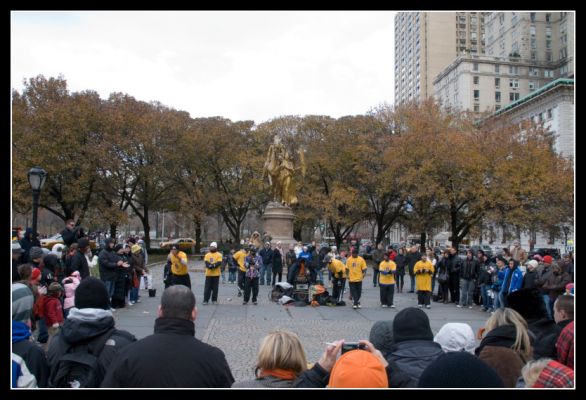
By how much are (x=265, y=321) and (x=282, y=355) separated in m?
9.01

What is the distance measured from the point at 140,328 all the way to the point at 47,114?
94.7 feet

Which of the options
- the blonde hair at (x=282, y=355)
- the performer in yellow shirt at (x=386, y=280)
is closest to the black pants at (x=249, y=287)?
the performer in yellow shirt at (x=386, y=280)

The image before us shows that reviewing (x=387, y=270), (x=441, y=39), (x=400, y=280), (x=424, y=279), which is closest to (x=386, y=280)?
(x=387, y=270)

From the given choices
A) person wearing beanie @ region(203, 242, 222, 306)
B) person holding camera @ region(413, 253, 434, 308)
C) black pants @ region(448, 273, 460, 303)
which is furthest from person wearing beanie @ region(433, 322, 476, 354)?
black pants @ region(448, 273, 460, 303)

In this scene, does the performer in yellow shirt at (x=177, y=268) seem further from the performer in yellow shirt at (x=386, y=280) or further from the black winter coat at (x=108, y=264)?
the performer in yellow shirt at (x=386, y=280)

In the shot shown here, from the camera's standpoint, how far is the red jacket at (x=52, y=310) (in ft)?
29.4

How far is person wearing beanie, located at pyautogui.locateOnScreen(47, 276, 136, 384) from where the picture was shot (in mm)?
4281

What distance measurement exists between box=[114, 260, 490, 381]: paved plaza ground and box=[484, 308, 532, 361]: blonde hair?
3569 mm

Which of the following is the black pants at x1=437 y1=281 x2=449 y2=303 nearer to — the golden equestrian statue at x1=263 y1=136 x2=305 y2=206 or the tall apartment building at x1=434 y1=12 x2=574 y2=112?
the golden equestrian statue at x1=263 y1=136 x2=305 y2=206

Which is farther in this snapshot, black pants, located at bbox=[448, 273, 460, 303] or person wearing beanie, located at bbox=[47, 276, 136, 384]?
black pants, located at bbox=[448, 273, 460, 303]

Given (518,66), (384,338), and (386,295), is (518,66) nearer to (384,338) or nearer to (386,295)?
(386,295)
